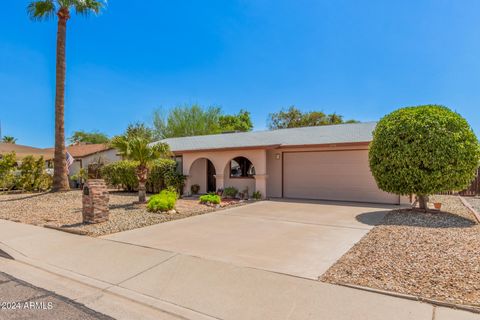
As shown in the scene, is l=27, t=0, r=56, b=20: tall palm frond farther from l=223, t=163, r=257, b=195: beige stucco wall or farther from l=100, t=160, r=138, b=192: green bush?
l=223, t=163, r=257, b=195: beige stucco wall

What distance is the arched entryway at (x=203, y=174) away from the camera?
1641cm

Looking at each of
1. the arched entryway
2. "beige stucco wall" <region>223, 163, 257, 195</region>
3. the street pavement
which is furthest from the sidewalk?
the arched entryway

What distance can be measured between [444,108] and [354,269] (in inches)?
283

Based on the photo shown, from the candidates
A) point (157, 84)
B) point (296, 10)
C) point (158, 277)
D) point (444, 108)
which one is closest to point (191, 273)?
point (158, 277)

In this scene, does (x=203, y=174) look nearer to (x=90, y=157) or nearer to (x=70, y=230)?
(x=70, y=230)

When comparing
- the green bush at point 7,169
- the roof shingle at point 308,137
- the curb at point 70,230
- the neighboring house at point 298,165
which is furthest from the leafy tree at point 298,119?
the curb at point 70,230

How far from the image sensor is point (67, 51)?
16344 mm

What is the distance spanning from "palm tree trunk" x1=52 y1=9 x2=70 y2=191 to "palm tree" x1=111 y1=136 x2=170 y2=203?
660 centimetres

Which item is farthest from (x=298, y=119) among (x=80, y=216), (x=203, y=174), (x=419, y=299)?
(x=419, y=299)

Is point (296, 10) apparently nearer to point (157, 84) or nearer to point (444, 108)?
point (444, 108)

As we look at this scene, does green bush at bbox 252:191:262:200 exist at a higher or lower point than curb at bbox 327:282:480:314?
higher

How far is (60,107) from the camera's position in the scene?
52.2 feet

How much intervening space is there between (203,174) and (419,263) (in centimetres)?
1306

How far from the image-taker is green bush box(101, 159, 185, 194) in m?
15.7
